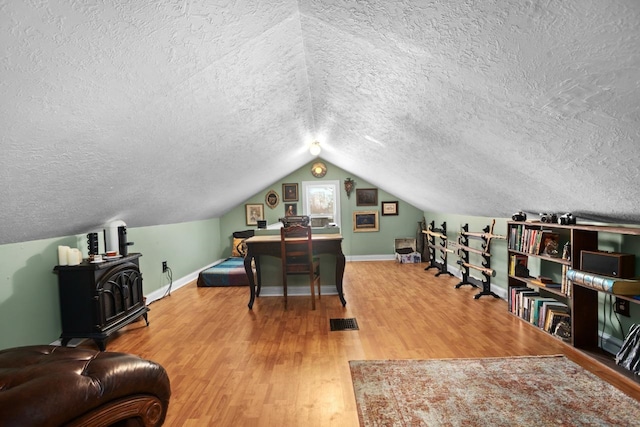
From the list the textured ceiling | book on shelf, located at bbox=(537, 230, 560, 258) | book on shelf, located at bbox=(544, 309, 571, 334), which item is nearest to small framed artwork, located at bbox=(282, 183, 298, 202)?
the textured ceiling

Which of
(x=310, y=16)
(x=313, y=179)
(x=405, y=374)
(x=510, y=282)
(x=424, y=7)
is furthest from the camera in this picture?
(x=313, y=179)

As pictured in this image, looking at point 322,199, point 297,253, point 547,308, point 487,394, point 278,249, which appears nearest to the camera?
point 487,394

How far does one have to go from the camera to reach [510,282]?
4195 millimetres

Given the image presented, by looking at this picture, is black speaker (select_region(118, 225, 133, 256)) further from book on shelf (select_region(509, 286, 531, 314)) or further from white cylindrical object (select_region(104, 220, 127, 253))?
book on shelf (select_region(509, 286, 531, 314))

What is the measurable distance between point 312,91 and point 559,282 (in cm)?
321

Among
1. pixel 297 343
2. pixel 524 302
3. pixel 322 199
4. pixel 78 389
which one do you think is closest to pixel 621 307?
pixel 524 302

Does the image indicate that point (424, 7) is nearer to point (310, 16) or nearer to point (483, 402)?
point (310, 16)

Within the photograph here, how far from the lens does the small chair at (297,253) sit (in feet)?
14.5

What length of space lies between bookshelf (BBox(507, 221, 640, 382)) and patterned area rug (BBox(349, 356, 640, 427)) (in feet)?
1.28

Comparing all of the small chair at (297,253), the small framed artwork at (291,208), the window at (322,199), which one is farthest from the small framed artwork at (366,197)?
the small chair at (297,253)

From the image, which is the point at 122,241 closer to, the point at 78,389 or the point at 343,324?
the point at 343,324

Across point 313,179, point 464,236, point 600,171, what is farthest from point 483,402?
point 313,179

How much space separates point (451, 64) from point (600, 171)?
3.75ft

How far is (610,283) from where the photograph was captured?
2650 millimetres
